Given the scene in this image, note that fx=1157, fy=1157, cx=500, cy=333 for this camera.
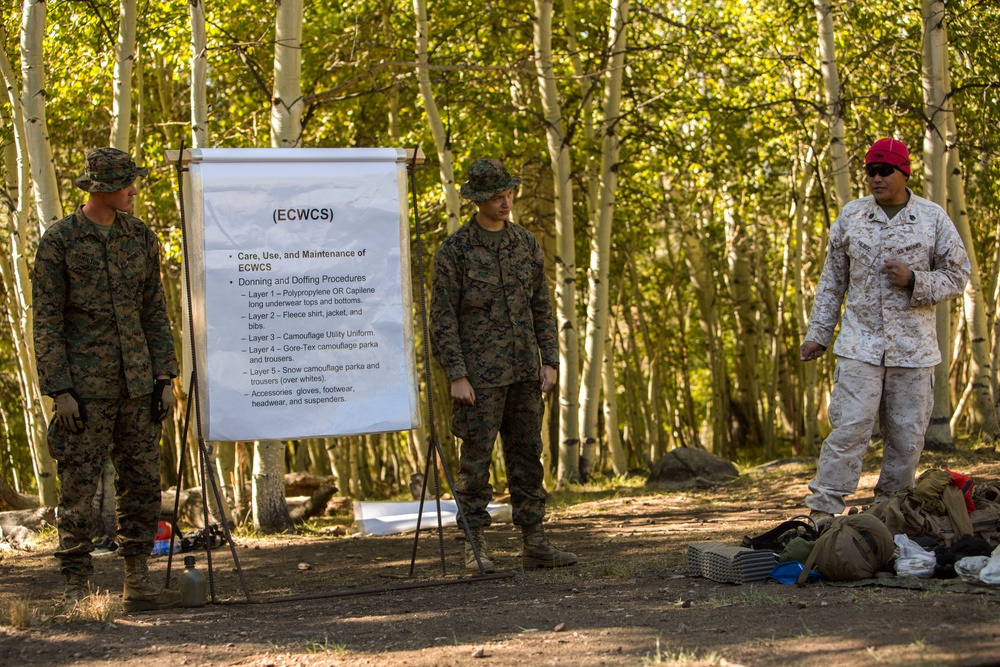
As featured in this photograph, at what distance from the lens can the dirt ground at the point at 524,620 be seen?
4.05 metres

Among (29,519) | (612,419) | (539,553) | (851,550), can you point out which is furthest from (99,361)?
(612,419)

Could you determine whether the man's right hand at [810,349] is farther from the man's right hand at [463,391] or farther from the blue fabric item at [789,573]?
the man's right hand at [463,391]

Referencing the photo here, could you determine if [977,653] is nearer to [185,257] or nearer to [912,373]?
[912,373]

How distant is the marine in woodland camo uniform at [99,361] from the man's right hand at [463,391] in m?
1.49

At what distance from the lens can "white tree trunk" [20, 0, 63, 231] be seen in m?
8.34

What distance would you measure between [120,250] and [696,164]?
39.6 ft

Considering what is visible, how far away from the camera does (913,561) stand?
17.3ft

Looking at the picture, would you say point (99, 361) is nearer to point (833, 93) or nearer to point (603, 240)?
point (833, 93)

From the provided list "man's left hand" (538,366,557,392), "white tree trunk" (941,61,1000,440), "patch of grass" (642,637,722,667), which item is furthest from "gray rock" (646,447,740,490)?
"patch of grass" (642,637,722,667)

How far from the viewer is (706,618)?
4.67 m

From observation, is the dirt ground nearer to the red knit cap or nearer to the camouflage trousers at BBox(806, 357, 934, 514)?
the camouflage trousers at BBox(806, 357, 934, 514)

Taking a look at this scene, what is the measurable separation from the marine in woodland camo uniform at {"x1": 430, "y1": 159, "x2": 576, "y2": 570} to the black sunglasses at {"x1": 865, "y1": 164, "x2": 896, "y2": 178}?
1854 mm

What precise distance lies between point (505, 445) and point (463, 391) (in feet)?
1.80

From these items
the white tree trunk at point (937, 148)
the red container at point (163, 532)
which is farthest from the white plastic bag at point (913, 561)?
the red container at point (163, 532)
